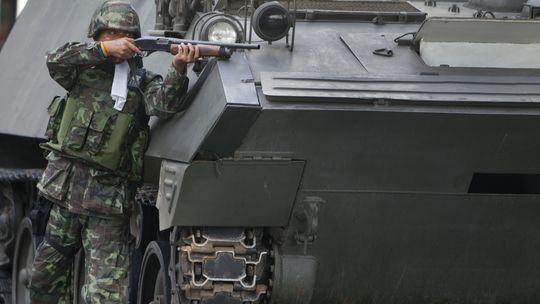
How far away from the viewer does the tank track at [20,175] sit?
35.3 ft

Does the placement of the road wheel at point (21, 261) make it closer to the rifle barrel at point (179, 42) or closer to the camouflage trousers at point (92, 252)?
the camouflage trousers at point (92, 252)

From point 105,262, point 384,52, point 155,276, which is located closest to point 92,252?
point 105,262

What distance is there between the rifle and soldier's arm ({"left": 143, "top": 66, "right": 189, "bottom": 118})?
5.4 inches

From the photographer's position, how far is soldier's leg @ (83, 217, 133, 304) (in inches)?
319

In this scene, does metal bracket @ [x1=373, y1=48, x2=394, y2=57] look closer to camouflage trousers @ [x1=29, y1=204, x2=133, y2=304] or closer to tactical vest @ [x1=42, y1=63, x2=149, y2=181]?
tactical vest @ [x1=42, y1=63, x2=149, y2=181]

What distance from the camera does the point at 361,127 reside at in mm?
6977

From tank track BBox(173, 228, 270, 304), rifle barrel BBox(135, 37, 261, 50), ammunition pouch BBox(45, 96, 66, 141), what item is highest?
rifle barrel BBox(135, 37, 261, 50)

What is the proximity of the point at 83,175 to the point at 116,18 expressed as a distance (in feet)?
3.09

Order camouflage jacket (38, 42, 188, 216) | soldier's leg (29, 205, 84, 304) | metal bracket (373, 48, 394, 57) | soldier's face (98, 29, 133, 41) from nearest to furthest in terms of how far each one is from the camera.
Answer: metal bracket (373, 48, 394, 57) < camouflage jacket (38, 42, 188, 216) < soldier's face (98, 29, 133, 41) < soldier's leg (29, 205, 84, 304)

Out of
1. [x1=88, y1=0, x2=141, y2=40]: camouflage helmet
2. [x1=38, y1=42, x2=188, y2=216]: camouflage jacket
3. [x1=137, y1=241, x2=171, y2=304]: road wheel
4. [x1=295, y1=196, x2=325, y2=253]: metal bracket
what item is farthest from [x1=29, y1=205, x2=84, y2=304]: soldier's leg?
[x1=295, y1=196, x2=325, y2=253]: metal bracket

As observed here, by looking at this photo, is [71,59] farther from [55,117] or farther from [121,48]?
[55,117]

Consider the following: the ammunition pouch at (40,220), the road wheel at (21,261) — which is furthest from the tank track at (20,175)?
the ammunition pouch at (40,220)

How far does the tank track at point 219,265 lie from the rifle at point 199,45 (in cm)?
95

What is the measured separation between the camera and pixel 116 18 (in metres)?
7.92
